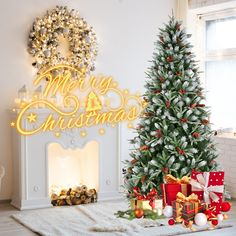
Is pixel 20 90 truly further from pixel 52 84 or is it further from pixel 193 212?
pixel 193 212

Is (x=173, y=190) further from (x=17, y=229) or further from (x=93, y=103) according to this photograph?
(x=93, y=103)

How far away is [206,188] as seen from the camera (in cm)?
415

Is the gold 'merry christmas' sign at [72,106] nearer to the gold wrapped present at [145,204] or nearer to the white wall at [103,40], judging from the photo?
the white wall at [103,40]

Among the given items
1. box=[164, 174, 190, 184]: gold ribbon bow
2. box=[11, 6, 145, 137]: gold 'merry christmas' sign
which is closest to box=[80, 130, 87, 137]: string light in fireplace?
box=[11, 6, 145, 137]: gold 'merry christmas' sign

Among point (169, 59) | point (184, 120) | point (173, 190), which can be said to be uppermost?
point (169, 59)

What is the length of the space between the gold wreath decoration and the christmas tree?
88.4 inches

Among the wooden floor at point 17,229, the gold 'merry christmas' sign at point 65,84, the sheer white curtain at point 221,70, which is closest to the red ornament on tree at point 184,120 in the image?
the wooden floor at point 17,229

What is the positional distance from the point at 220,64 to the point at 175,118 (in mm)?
3259

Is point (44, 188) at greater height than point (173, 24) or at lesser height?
lesser

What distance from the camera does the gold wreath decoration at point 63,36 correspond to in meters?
6.85

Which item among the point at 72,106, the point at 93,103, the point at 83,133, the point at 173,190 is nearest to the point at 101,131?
the point at 83,133

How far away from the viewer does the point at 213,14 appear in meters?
7.86

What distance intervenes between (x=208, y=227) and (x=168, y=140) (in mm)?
1280

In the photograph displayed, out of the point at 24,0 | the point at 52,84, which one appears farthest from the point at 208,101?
the point at 24,0
